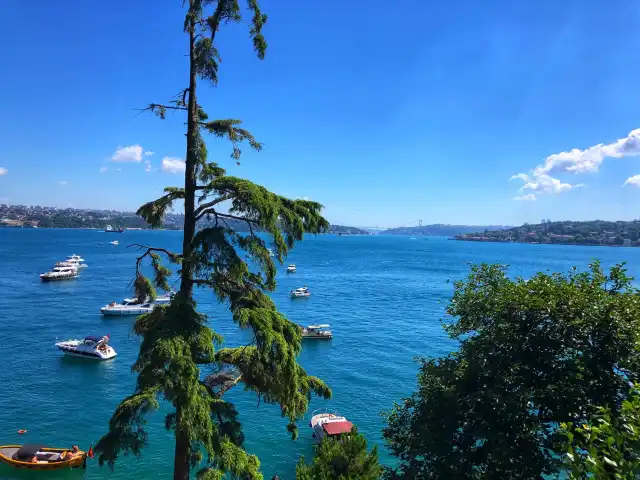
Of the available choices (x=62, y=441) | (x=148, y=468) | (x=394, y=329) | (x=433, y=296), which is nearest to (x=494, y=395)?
(x=148, y=468)

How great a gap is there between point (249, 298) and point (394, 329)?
4320 centimetres

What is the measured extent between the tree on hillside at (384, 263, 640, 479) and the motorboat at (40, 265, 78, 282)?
82216mm

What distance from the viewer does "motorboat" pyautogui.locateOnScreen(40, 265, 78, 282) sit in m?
74.2

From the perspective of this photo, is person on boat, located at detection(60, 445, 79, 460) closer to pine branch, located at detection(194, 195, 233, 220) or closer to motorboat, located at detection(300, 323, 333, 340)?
pine branch, located at detection(194, 195, 233, 220)

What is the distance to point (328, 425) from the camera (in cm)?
2242

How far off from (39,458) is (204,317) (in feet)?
64.0

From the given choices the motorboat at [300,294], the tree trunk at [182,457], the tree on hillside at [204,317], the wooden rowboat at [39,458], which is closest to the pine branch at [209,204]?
the tree on hillside at [204,317]

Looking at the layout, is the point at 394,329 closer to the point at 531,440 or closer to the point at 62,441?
the point at 62,441

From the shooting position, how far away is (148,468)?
19906 mm

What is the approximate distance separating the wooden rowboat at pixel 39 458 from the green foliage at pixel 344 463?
49.2 ft

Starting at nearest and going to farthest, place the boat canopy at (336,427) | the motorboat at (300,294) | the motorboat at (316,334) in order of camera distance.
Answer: the boat canopy at (336,427) → the motorboat at (316,334) → the motorboat at (300,294)

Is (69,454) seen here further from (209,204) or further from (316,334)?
(316,334)

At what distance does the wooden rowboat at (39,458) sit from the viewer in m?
19.8

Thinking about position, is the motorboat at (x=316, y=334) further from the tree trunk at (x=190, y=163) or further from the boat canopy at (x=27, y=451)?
the tree trunk at (x=190, y=163)
